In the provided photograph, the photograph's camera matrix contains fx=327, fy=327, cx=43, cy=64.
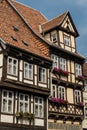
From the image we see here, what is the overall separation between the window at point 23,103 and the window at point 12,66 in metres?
2.17

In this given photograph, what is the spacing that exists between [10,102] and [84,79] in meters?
11.9

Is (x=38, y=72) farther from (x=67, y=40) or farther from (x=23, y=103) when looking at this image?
(x=67, y=40)

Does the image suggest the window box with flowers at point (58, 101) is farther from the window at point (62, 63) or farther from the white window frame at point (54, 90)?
the window at point (62, 63)

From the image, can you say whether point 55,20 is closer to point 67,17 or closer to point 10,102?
point 67,17

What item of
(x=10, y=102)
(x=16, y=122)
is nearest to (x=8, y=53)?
(x=10, y=102)

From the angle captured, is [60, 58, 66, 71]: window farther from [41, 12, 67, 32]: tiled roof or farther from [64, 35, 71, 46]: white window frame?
[41, 12, 67, 32]: tiled roof

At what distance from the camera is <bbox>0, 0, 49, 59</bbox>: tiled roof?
95.1 ft

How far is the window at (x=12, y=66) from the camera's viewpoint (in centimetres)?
2695

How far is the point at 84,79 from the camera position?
118ft

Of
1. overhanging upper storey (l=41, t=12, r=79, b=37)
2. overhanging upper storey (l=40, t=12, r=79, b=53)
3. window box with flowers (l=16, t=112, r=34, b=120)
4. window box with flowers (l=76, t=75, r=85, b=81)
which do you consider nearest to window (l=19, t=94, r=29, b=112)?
window box with flowers (l=16, t=112, r=34, b=120)

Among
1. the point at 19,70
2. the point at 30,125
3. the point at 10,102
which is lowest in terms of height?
the point at 30,125

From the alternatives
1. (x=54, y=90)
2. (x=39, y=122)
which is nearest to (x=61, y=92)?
(x=54, y=90)

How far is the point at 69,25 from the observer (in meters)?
35.3

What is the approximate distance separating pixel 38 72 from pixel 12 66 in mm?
3394
